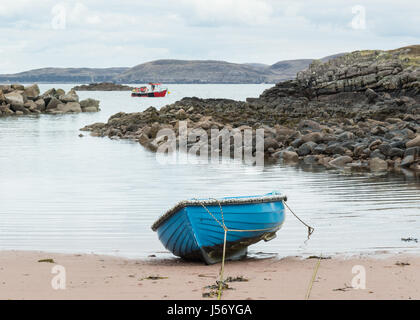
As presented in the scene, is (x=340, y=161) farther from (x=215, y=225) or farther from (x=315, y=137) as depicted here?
(x=215, y=225)

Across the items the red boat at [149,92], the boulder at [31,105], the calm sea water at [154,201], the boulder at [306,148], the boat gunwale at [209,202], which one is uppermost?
the red boat at [149,92]

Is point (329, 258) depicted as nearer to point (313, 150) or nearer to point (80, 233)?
point (80, 233)

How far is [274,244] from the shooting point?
11.3 meters

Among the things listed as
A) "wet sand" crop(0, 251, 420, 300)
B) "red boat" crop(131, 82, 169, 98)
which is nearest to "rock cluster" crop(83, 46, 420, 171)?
"wet sand" crop(0, 251, 420, 300)

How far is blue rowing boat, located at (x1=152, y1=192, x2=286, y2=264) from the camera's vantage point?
9.40 m

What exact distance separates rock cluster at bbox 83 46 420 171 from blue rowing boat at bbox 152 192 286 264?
478 inches

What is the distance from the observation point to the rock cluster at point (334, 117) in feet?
77.0

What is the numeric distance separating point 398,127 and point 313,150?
4608mm

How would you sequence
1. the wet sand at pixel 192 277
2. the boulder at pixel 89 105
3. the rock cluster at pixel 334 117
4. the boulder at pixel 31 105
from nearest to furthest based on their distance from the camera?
1. the wet sand at pixel 192 277
2. the rock cluster at pixel 334 117
3. the boulder at pixel 31 105
4. the boulder at pixel 89 105

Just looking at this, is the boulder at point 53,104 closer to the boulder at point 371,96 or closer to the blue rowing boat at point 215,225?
the boulder at point 371,96

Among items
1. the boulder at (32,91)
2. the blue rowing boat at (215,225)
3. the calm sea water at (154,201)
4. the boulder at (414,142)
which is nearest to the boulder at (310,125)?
the calm sea water at (154,201)

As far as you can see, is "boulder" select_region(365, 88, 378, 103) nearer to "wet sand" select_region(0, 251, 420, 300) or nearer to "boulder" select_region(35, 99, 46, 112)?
"wet sand" select_region(0, 251, 420, 300)

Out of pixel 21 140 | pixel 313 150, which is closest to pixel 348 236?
pixel 313 150

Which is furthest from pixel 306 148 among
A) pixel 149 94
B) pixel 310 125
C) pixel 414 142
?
pixel 149 94
